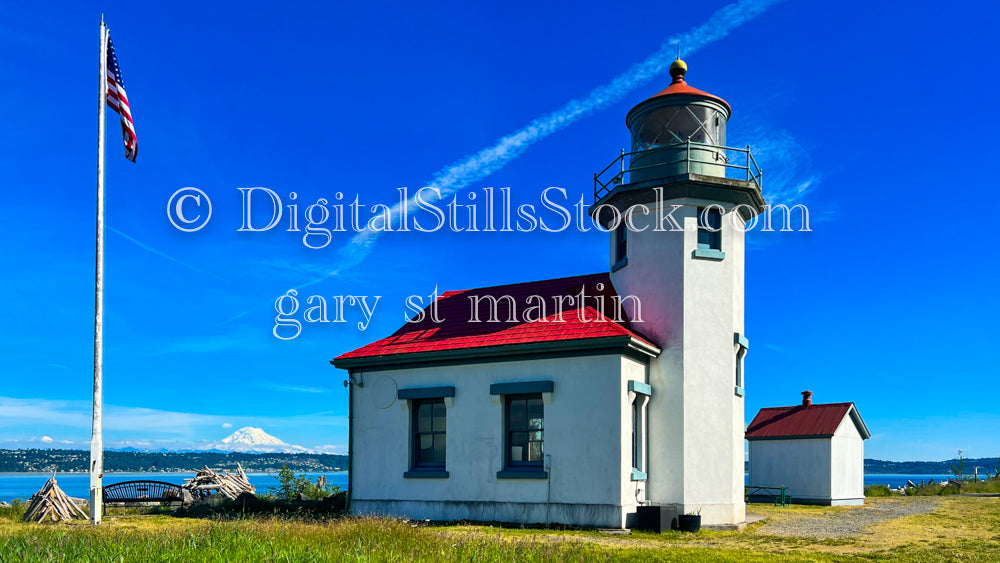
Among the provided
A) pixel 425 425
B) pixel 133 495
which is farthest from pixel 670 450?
pixel 133 495

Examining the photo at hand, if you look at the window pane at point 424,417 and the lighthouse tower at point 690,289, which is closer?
the lighthouse tower at point 690,289

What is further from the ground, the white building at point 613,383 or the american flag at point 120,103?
the american flag at point 120,103

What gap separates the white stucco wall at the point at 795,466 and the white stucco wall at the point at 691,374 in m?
13.6

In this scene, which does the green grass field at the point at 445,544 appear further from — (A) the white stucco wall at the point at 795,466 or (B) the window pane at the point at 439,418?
(A) the white stucco wall at the point at 795,466

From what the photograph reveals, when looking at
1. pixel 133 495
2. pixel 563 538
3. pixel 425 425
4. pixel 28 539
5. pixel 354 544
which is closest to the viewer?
pixel 354 544

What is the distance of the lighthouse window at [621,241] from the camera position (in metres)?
20.6

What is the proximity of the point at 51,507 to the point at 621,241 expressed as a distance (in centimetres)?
1519

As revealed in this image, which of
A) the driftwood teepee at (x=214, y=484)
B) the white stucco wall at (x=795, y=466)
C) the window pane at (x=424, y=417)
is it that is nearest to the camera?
the window pane at (x=424, y=417)

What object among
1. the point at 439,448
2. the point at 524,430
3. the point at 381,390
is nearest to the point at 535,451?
the point at 524,430

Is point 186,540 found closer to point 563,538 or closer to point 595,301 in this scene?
point 563,538

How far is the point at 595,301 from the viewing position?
20.7 meters

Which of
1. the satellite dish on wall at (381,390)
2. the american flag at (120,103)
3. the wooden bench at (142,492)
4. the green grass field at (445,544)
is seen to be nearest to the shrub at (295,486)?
the wooden bench at (142,492)

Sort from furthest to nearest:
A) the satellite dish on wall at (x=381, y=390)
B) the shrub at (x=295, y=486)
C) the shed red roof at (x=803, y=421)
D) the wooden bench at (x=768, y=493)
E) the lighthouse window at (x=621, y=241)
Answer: the shed red roof at (x=803, y=421), the wooden bench at (x=768, y=493), the shrub at (x=295, y=486), the satellite dish on wall at (x=381, y=390), the lighthouse window at (x=621, y=241)

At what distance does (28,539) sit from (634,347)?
11.9 m
